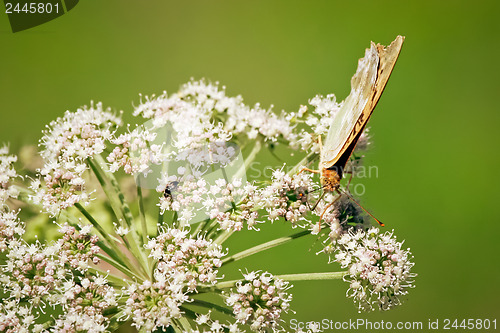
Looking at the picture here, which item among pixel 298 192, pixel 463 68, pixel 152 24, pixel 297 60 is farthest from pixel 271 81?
pixel 298 192

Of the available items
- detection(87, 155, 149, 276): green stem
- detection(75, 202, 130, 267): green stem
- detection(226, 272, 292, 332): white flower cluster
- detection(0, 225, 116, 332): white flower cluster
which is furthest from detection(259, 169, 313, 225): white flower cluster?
detection(0, 225, 116, 332): white flower cluster

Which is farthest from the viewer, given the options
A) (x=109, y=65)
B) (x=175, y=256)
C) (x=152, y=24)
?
(x=152, y=24)

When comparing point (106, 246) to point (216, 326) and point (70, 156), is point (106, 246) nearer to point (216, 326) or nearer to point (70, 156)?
point (70, 156)

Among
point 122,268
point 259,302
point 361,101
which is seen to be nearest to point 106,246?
point 122,268

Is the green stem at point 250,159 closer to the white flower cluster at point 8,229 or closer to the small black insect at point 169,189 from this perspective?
the small black insect at point 169,189

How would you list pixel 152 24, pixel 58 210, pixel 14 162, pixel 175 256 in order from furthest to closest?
pixel 152 24, pixel 14 162, pixel 58 210, pixel 175 256

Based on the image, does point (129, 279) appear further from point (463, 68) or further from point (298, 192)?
point (463, 68)

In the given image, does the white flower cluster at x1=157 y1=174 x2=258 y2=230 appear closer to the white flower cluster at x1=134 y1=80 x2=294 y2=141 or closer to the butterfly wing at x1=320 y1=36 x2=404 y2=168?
the white flower cluster at x1=134 y1=80 x2=294 y2=141
